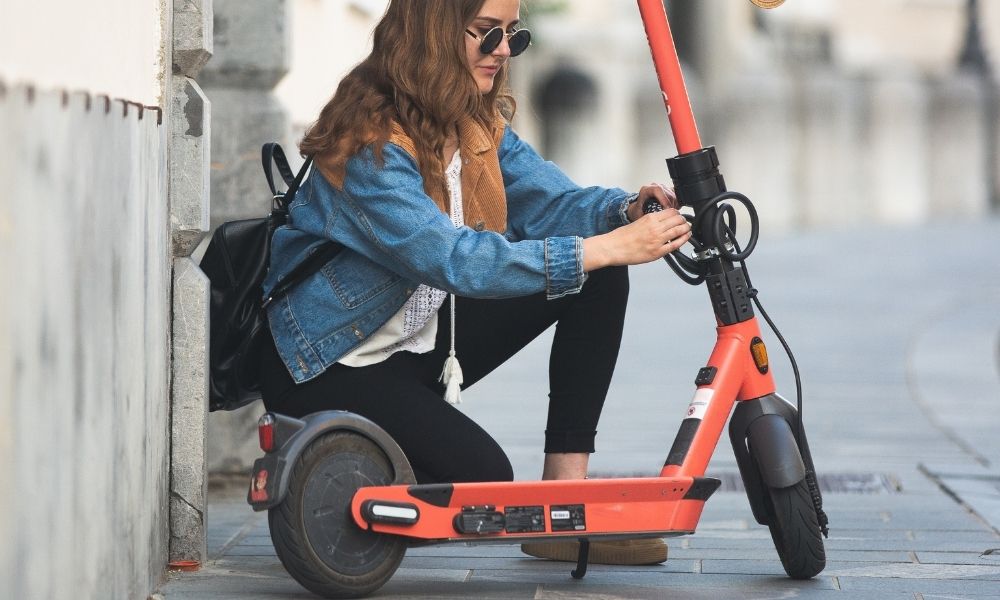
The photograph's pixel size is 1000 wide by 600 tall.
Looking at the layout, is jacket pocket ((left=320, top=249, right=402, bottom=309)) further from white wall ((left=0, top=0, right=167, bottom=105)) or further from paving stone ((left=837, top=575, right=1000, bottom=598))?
paving stone ((left=837, top=575, right=1000, bottom=598))

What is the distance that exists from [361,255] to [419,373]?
12.8 inches

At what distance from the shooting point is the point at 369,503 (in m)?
3.70

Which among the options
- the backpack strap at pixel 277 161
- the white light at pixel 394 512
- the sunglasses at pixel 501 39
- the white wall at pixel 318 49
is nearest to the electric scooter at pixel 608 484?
the white light at pixel 394 512

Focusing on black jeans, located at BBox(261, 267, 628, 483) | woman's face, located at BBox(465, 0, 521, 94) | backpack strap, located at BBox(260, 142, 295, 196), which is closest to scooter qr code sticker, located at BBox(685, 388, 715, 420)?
black jeans, located at BBox(261, 267, 628, 483)

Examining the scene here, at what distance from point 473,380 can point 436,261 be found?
628 mm

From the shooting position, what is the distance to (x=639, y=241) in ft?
12.1

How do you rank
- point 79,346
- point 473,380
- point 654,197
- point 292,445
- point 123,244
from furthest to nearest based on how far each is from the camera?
point 473,380 < point 654,197 < point 292,445 < point 123,244 < point 79,346

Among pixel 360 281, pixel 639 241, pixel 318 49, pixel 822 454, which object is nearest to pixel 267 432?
pixel 360 281

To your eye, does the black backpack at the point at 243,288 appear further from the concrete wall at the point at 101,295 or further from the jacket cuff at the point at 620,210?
the jacket cuff at the point at 620,210

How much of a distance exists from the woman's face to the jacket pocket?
0.44m

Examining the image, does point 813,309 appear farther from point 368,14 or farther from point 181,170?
point 181,170

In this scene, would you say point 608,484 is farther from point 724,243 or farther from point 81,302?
point 81,302

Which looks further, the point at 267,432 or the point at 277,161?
the point at 277,161

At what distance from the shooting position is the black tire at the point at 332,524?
12.0 ft
